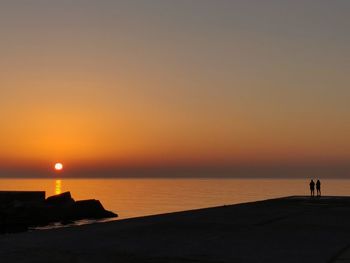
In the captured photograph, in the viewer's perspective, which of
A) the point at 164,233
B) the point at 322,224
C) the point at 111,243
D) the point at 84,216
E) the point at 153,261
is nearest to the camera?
the point at 153,261

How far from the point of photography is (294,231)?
51.1 ft

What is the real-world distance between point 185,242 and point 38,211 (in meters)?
42.6

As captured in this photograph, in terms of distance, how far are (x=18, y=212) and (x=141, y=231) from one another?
128 feet

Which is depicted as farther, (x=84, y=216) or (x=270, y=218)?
(x=84, y=216)

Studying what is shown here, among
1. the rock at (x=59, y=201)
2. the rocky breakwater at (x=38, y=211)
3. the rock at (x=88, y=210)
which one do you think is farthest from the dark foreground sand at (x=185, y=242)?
the rock at (x=59, y=201)

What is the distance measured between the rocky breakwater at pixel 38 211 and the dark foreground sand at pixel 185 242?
1301 inches

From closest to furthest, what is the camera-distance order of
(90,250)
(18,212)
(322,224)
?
(90,250), (322,224), (18,212)

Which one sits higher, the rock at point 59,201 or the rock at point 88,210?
the rock at point 59,201

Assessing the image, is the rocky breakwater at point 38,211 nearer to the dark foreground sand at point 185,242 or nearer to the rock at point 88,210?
the rock at point 88,210

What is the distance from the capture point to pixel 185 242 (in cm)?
1280

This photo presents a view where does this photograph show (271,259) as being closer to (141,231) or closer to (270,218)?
(141,231)

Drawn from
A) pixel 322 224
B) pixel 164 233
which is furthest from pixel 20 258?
pixel 322 224

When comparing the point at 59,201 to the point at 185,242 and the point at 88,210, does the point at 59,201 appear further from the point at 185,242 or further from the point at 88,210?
the point at 185,242

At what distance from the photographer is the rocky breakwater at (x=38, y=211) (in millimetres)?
49688
